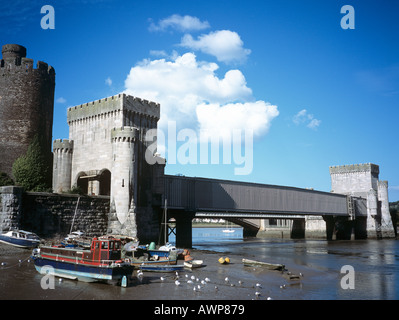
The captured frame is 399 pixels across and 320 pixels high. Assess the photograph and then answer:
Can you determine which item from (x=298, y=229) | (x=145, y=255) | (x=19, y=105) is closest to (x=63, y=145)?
(x=19, y=105)

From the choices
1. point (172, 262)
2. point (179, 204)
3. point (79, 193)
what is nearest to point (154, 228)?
point (179, 204)

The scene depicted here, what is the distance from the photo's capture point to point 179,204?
49469 millimetres

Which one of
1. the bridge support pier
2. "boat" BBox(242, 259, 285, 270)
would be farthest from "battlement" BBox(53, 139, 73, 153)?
the bridge support pier

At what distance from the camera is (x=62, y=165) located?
48.2 meters

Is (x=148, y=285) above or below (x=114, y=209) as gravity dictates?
below

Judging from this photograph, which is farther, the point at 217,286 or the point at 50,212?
the point at 50,212

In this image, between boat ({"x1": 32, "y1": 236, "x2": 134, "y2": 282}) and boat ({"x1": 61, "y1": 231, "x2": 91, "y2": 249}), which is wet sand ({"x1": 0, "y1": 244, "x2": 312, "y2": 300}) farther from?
boat ({"x1": 61, "y1": 231, "x2": 91, "y2": 249})

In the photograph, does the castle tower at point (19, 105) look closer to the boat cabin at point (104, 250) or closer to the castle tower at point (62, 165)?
the castle tower at point (62, 165)

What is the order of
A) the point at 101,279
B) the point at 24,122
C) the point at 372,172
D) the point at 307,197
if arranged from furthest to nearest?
the point at 372,172 < the point at 307,197 < the point at 24,122 < the point at 101,279

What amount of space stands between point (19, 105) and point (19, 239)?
2221 centimetres

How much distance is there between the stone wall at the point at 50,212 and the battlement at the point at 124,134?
6737 millimetres

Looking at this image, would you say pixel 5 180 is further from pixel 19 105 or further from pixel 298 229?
pixel 298 229

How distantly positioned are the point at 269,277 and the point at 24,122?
36.8 meters
